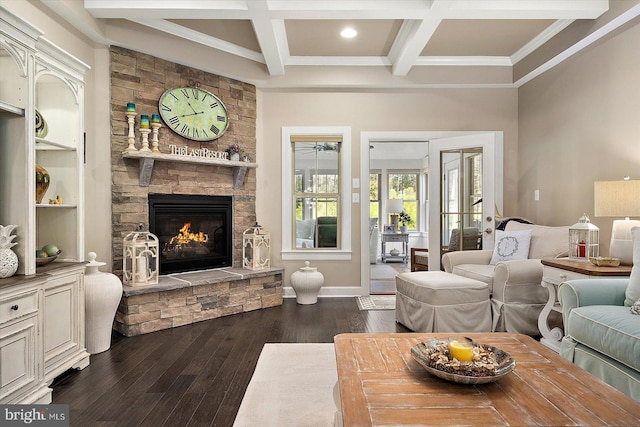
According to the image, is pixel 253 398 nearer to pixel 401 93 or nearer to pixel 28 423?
pixel 28 423

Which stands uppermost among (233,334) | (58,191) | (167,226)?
(58,191)

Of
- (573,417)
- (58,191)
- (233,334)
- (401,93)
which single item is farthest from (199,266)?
(573,417)

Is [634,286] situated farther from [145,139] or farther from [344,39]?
[145,139]

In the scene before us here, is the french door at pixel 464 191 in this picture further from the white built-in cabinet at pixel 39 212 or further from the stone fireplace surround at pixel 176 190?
the white built-in cabinet at pixel 39 212

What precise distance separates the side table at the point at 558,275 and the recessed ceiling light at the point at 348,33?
2666 mm

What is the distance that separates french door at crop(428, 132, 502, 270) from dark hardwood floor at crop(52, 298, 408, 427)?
4.29 ft

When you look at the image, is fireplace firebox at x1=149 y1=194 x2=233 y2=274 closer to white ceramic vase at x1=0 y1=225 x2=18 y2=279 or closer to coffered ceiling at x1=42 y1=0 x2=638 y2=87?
coffered ceiling at x1=42 y1=0 x2=638 y2=87

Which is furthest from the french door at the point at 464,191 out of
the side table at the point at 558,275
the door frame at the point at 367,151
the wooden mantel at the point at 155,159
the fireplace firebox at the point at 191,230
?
the fireplace firebox at the point at 191,230

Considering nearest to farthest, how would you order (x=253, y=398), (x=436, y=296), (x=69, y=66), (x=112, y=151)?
(x=253, y=398) → (x=69, y=66) → (x=436, y=296) → (x=112, y=151)

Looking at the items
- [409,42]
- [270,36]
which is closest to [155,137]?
[270,36]

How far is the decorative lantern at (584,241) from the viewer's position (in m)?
2.95

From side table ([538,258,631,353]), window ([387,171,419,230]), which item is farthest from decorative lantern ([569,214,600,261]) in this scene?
window ([387,171,419,230])

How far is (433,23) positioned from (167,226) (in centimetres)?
308

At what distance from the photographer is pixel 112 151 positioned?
3.49m
